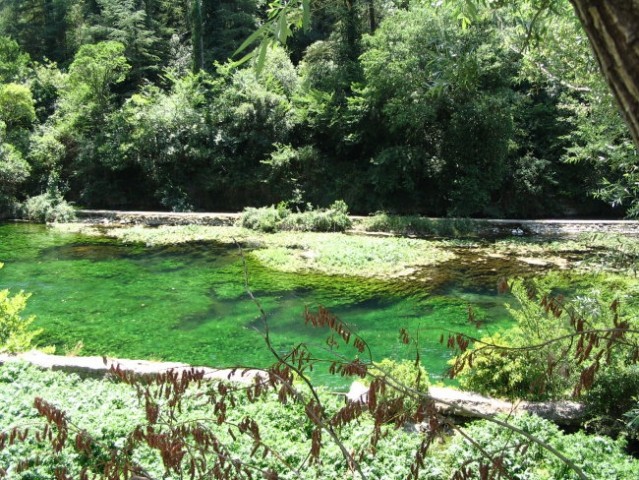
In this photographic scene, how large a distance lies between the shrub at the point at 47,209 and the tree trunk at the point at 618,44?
2086 centimetres

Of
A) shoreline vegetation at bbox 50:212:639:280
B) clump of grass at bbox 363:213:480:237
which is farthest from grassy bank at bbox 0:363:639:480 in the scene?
clump of grass at bbox 363:213:480:237

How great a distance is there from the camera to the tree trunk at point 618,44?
1090mm

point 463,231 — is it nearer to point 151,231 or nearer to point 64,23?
point 151,231

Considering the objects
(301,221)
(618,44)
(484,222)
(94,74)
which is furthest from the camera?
(94,74)

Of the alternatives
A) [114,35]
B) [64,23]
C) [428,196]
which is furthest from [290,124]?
[64,23]

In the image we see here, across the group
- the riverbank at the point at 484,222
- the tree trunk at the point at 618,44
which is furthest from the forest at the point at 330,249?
the riverbank at the point at 484,222

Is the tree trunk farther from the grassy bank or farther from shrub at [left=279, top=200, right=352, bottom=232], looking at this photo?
shrub at [left=279, top=200, right=352, bottom=232]

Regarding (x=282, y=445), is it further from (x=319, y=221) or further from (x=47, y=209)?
(x=47, y=209)

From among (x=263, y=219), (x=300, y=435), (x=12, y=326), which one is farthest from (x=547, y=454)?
(x=263, y=219)

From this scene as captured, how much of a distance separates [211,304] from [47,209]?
1323cm

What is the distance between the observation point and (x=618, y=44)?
111cm

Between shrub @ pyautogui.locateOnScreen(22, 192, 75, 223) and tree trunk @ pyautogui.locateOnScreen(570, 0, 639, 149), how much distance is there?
68.4 ft

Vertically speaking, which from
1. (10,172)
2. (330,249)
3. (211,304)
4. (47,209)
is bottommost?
(211,304)

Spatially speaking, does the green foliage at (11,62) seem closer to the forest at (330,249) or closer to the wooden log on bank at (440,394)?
the forest at (330,249)
